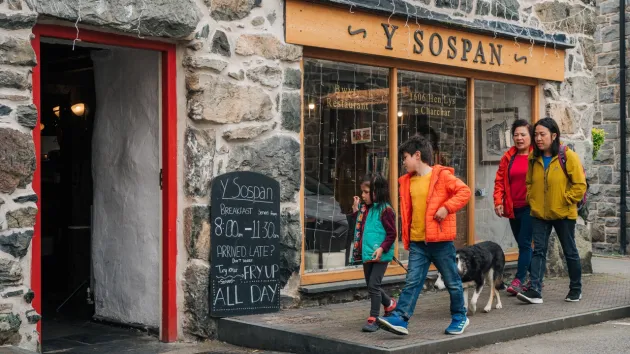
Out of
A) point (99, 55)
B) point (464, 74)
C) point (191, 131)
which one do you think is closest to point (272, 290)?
point (191, 131)

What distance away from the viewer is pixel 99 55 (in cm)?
873

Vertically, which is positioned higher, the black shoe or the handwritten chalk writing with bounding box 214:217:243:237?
the handwritten chalk writing with bounding box 214:217:243:237

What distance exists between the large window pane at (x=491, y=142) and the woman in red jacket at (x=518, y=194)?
4.24 feet

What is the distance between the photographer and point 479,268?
7.96 metres

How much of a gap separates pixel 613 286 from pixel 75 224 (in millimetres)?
6476

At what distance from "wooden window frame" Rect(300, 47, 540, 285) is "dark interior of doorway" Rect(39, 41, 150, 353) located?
2408 mm

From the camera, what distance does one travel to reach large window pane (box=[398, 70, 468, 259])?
9789 mm

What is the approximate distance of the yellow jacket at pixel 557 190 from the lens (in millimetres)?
8758

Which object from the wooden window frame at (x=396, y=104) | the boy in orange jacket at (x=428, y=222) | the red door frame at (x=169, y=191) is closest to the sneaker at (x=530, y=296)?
the wooden window frame at (x=396, y=104)

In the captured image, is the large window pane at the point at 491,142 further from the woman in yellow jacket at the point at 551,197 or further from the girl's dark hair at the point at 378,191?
the girl's dark hair at the point at 378,191

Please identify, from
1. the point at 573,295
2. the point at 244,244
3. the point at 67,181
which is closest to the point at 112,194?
the point at 244,244

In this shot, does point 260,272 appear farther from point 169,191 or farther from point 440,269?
point 440,269

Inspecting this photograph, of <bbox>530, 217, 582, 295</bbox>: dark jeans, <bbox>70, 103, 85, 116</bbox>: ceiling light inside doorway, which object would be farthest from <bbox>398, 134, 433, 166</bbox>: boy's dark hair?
<bbox>70, 103, 85, 116</bbox>: ceiling light inside doorway

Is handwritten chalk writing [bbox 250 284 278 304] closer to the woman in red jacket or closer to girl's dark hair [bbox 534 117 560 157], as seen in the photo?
the woman in red jacket
